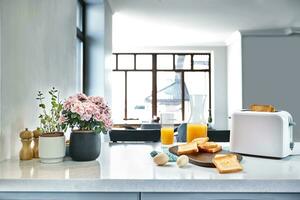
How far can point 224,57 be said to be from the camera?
8.02m

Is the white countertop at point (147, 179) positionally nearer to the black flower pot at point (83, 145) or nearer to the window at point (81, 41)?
the black flower pot at point (83, 145)

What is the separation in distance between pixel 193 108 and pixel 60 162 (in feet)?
2.57

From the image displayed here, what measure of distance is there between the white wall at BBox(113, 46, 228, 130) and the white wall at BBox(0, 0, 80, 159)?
19.7 feet

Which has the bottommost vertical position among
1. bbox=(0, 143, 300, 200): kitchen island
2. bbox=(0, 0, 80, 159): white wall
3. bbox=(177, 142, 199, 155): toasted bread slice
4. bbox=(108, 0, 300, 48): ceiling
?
bbox=(0, 143, 300, 200): kitchen island

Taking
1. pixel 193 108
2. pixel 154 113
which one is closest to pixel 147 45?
pixel 154 113

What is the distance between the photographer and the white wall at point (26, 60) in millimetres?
1450

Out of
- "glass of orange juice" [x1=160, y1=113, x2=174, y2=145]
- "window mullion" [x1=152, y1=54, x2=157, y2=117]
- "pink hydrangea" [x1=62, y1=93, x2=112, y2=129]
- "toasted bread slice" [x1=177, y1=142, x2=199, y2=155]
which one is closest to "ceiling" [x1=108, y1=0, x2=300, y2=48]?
"window mullion" [x1=152, y1=54, x2=157, y2=117]

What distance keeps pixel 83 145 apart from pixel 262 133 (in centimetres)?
89

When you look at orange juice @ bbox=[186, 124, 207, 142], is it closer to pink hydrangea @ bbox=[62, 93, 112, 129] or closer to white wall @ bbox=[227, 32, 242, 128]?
pink hydrangea @ bbox=[62, 93, 112, 129]

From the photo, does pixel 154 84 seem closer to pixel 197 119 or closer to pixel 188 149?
pixel 197 119

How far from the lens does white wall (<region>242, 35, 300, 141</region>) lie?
6.61 meters

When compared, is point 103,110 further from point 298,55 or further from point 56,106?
point 298,55

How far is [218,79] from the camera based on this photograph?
802 centimetres

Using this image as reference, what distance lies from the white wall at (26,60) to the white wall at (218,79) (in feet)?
19.7
